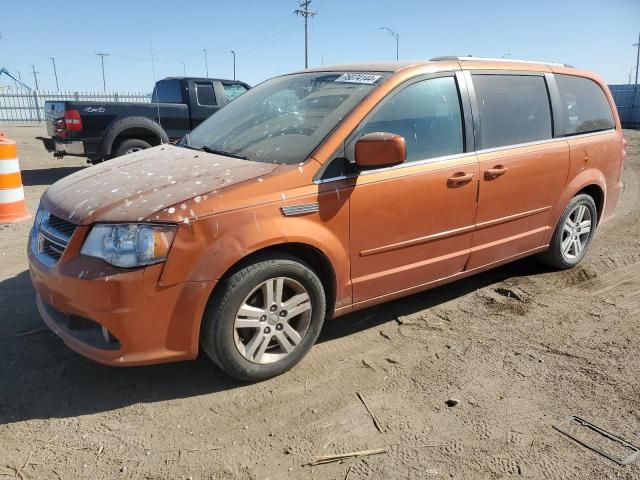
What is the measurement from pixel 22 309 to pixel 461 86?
12.0ft

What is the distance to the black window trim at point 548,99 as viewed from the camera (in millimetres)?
3848

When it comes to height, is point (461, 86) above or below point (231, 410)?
above

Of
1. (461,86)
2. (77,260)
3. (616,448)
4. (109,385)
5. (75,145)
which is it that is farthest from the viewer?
(75,145)

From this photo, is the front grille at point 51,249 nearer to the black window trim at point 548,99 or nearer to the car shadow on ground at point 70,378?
the car shadow on ground at point 70,378

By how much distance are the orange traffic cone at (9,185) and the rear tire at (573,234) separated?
5.91 meters

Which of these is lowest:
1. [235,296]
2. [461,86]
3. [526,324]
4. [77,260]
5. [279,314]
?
[526,324]

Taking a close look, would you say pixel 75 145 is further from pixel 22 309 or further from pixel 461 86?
pixel 461 86

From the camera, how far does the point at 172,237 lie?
262cm

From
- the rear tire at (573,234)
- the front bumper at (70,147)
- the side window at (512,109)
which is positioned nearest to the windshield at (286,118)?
the side window at (512,109)

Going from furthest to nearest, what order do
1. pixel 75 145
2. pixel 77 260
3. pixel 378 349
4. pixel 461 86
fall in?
pixel 75 145 → pixel 461 86 → pixel 378 349 → pixel 77 260

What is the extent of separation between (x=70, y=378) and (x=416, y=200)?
2.39 m

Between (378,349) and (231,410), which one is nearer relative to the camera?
(231,410)

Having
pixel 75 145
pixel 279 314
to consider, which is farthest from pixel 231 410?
pixel 75 145

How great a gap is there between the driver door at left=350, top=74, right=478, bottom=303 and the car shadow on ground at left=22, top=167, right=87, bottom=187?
8456 millimetres
